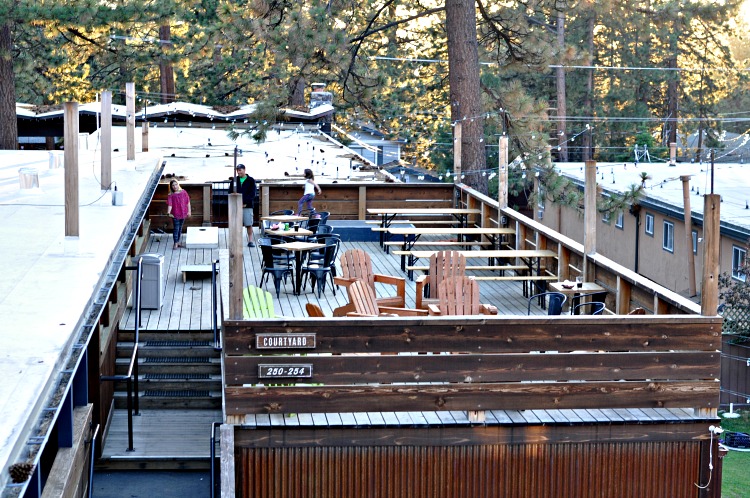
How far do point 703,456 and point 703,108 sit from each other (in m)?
40.8

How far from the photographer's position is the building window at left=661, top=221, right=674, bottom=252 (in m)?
26.5

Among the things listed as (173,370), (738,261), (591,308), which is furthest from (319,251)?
(738,261)

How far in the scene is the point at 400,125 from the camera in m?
41.0

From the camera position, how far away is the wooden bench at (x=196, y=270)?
1448 centimetres

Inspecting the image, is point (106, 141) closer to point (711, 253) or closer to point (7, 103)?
point (711, 253)

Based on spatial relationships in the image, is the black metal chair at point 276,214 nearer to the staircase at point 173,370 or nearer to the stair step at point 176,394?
the staircase at point 173,370

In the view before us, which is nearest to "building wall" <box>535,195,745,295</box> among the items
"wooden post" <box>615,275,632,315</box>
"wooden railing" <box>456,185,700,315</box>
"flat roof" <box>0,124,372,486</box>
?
"wooden railing" <box>456,185,700,315</box>

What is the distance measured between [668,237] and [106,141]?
17500 mm

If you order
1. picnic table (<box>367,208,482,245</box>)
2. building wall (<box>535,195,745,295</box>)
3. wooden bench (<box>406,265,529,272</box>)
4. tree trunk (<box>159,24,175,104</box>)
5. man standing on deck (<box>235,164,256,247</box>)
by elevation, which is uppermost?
tree trunk (<box>159,24,175,104</box>)

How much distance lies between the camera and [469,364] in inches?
324

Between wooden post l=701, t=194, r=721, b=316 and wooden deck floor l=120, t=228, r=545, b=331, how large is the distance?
4551 millimetres

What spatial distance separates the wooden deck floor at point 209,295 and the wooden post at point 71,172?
279cm

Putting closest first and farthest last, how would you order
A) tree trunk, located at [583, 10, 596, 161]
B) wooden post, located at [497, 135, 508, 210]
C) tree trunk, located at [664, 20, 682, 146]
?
1. wooden post, located at [497, 135, 508, 210]
2. tree trunk, located at [664, 20, 682, 146]
3. tree trunk, located at [583, 10, 596, 161]

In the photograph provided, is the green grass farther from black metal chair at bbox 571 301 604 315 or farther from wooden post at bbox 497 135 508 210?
black metal chair at bbox 571 301 604 315
